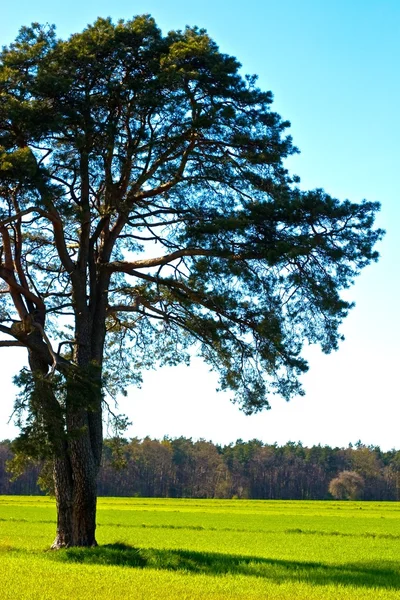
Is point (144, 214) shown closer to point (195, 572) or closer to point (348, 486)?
point (195, 572)

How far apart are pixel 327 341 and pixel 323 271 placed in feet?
6.43

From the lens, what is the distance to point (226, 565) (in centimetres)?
1906

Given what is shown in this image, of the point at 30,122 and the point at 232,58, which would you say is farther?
the point at 232,58

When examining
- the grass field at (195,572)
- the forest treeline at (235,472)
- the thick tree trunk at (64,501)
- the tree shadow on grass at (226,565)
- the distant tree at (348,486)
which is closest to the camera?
the grass field at (195,572)

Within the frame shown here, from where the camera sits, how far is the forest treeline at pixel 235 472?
121m

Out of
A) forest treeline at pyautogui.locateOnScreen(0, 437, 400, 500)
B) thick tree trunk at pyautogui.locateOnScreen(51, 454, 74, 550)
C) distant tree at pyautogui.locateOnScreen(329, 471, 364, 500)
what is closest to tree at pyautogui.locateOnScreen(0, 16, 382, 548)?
thick tree trunk at pyautogui.locateOnScreen(51, 454, 74, 550)

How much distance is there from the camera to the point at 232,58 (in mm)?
20734

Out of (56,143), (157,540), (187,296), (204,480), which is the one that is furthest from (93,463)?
(204,480)

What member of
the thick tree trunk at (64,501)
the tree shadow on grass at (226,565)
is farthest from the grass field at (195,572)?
the thick tree trunk at (64,501)

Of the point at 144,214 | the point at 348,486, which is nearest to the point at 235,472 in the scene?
the point at 348,486

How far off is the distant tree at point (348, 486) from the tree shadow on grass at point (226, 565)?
110m

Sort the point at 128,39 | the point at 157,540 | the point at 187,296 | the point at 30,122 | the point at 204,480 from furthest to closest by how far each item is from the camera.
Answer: the point at 204,480
the point at 157,540
the point at 187,296
the point at 128,39
the point at 30,122

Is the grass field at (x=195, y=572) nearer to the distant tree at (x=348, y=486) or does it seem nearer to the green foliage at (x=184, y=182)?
the green foliage at (x=184, y=182)

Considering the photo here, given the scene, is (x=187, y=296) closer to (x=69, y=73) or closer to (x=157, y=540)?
(x=69, y=73)
